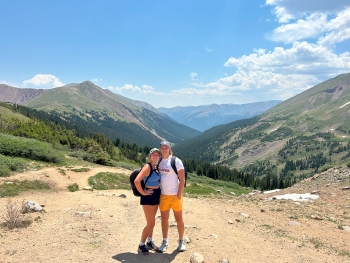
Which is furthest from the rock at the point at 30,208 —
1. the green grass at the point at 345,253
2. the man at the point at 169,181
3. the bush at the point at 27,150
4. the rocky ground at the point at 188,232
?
the bush at the point at 27,150

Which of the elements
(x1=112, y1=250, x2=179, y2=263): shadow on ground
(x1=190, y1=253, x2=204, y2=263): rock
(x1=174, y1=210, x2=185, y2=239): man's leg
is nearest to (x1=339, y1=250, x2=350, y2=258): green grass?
(x1=190, y1=253, x2=204, y2=263): rock

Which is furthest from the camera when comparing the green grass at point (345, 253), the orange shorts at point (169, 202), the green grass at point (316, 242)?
the green grass at point (316, 242)

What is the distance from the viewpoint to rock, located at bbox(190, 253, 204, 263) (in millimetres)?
8780

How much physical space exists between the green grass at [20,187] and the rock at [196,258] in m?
14.2

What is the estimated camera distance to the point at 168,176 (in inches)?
346

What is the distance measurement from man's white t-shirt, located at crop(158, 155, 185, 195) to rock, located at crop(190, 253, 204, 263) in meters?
2.37

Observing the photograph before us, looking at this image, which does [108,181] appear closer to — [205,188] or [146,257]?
[205,188]

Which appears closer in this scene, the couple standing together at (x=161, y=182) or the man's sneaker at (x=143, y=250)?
the couple standing together at (x=161, y=182)

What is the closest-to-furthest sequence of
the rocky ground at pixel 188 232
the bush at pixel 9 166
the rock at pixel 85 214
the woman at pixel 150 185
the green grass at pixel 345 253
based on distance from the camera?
1. the woman at pixel 150 185
2. the rocky ground at pixel 188 232
3. the green grass at pixel 345 253
4. the rock at pixel 85 214
5. the bush at pixel 9 166

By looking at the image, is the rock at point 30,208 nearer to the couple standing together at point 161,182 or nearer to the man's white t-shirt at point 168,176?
the couple standing together at point 161,182

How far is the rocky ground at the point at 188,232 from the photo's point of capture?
30.4 ft

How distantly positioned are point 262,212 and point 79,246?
12159 mm

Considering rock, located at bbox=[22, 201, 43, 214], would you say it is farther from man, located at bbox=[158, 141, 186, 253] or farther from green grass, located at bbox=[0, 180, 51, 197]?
man, located at bbox=[158, 141, 186, 253]

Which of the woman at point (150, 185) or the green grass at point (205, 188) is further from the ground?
the woman at point (150, 185)
